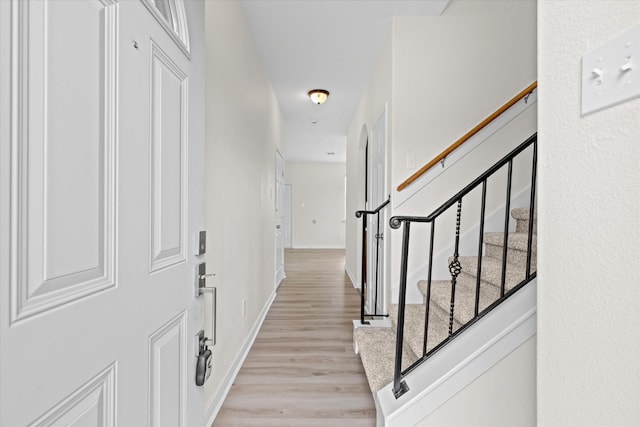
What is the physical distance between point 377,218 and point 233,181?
142 cm

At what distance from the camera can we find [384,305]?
274 cm

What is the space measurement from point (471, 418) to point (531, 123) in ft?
6.99

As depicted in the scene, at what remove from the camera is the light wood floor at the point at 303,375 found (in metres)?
1.78

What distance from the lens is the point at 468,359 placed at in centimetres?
125

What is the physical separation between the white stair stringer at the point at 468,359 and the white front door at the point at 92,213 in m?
0.85

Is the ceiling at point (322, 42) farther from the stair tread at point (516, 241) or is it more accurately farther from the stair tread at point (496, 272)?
the stair tread at point (496, 272)

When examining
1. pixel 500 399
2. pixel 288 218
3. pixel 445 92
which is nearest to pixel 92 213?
pixel 500 399
